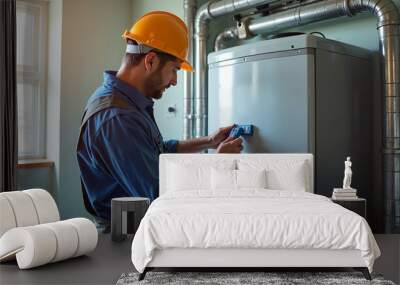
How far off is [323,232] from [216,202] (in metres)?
0.58

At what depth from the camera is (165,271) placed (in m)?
2.51

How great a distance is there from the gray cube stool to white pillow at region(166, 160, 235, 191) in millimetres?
394

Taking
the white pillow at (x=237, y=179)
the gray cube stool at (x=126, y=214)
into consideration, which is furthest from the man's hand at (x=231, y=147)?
the gray cube stool at (x=126, y=214)

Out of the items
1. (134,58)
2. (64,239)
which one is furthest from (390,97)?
(64,239)

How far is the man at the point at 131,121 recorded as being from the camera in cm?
293

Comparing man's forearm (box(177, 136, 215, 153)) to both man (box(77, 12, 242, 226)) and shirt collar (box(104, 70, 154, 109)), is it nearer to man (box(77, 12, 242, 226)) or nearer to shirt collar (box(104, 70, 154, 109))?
man (box(77, 12, 242, 226))

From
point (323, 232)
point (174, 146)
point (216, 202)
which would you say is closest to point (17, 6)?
point (174, 146)

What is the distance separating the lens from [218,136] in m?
3.94

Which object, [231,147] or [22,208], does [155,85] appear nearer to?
[231,147]

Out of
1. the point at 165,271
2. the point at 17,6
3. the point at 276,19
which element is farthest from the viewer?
the point at 17,6

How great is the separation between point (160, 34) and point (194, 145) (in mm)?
1022

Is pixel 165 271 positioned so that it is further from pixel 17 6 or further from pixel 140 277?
pixel 17 6

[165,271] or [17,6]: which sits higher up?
[17,6]

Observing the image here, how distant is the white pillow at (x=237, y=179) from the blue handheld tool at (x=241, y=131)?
2.56ft
